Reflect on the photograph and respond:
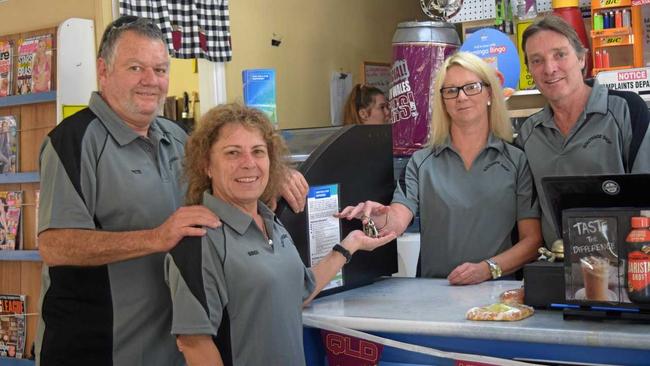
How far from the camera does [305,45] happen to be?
7.07 meters

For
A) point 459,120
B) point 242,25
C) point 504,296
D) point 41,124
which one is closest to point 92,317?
point 504,296

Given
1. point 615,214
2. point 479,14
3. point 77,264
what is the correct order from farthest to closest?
1. point 479,14
2. point 77,264
3. point 615,214

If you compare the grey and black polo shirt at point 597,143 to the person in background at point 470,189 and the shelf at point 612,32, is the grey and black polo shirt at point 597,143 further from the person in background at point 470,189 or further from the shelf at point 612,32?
the shelf at point 612,32

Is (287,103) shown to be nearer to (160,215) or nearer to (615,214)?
(160,215)

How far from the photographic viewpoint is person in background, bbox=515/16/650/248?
2949mm

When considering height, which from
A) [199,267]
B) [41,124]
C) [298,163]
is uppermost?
[41,124]

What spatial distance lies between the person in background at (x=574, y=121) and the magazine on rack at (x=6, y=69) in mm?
3264

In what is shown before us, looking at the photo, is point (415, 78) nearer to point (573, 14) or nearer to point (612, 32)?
point (573, 14)

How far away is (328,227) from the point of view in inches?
113

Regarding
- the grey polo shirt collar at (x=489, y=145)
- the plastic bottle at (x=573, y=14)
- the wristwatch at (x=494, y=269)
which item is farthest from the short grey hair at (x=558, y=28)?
the plastic bottle at (x=573, y=14)

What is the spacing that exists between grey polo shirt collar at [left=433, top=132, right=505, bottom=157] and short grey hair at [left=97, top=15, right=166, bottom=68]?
1110 mm

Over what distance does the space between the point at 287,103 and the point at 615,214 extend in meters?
4.88

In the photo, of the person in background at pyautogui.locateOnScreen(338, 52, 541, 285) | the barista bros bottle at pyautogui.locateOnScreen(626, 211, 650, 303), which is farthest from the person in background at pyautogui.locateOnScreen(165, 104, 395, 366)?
the barista bros bottle at pyautogui.locateOnScreen(626, 211, 650, 303)

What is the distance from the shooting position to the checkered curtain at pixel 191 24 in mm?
5281
